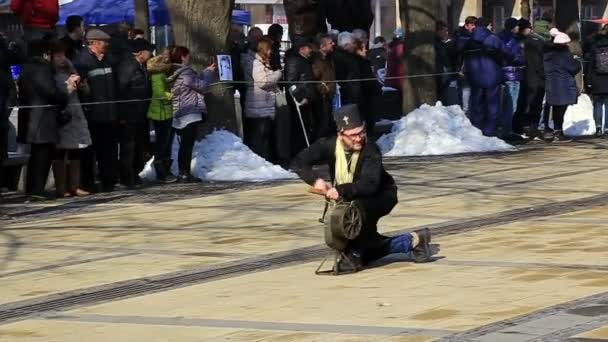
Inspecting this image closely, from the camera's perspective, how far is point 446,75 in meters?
26.4

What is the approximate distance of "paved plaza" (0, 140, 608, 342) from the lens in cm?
1030

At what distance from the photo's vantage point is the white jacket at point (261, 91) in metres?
21.3

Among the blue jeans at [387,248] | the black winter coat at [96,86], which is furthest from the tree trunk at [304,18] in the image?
the blue jeans at [387,248]

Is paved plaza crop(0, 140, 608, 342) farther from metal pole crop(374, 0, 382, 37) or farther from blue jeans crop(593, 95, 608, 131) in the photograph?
metal pole crop(374, 0, 382, 37)

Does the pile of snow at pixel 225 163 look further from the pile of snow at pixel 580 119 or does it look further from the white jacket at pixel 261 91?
the pile of snow at pixel 580 119

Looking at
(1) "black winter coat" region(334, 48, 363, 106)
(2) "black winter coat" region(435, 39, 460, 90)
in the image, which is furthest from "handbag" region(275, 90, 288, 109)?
(2) "black winter coat" region(435, 39, 460, 90)

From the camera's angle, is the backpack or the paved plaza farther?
the backpack

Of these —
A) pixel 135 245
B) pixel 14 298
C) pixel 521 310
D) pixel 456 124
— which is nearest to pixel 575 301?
pixel 521 310

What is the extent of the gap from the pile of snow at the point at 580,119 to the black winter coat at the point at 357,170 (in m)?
15.8

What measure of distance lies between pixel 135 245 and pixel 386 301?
13.0ft

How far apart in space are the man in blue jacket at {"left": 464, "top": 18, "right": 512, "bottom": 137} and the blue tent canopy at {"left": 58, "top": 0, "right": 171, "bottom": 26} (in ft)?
28.0

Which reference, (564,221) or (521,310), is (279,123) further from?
(521,310)

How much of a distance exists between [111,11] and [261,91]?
479 inches

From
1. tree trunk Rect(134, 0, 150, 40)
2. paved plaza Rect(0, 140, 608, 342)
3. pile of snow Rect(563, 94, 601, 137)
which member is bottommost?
pile of snow Rect(563, 94, 601, 137)
